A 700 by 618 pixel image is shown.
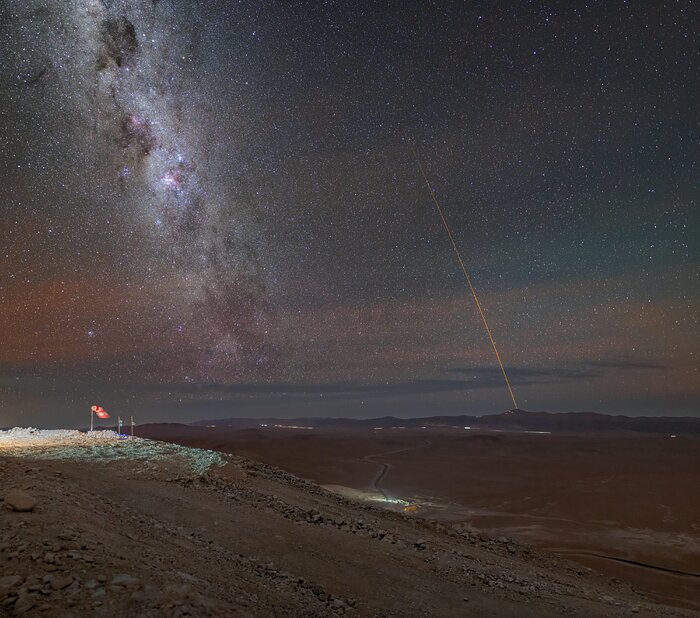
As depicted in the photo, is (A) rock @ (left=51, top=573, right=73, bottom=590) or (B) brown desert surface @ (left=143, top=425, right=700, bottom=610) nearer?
(A) rock @ (left=51, top=573, right=73, bottom=590)

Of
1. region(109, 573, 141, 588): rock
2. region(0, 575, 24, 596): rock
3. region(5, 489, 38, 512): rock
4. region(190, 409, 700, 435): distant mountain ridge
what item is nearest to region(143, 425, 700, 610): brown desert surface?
region(109, 573, 141, 588): rock

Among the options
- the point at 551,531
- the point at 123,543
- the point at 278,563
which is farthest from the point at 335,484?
the point at 123,543

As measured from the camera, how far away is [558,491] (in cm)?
2783

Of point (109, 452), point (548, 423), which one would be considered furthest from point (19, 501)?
point (548, 423)

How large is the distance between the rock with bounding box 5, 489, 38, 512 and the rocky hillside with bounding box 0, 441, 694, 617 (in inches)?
0.8

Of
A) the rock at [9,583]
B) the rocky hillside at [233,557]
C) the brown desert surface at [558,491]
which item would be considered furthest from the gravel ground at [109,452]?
the rock at [9,583]

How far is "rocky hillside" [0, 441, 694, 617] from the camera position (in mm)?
5719

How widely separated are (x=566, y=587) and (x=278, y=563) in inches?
270

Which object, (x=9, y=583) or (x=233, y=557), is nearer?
(x=9, y=583)

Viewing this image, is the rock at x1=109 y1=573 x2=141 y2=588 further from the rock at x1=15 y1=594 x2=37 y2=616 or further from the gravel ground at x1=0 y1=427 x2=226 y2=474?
the gravel ground at x1=0 y1=427 x2=226 y2=474

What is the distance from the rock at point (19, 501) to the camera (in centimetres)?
768

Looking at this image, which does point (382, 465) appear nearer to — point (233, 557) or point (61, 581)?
point (233, 557)

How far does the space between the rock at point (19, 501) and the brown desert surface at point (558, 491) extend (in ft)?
46.6

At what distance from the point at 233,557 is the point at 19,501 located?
3.57 m
